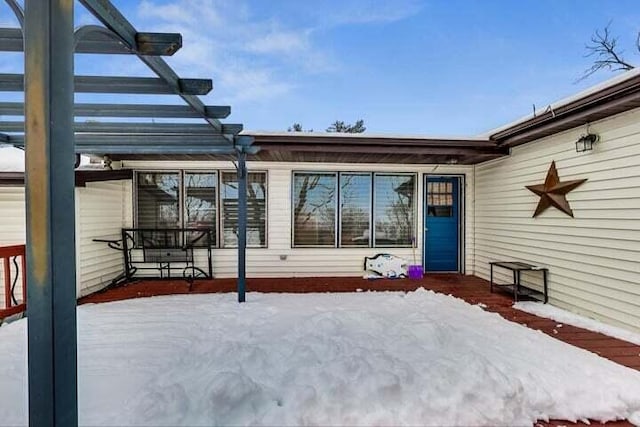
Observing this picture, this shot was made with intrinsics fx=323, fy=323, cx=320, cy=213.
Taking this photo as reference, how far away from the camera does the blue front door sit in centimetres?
665

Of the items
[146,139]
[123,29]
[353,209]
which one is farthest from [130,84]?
[353,209]

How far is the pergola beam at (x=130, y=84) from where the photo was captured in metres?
2.21

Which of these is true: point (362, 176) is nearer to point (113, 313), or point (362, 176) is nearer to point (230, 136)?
point (230, 136)

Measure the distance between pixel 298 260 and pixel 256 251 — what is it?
840 mm

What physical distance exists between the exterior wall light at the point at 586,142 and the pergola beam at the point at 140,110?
413 cm

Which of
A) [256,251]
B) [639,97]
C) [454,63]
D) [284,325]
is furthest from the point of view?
[454,63]

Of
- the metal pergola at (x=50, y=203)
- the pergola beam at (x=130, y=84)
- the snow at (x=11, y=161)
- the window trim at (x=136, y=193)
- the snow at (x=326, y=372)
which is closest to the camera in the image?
the metal pergola at (x=50, y=203)

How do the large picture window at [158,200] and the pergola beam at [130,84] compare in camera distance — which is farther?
the large picture window at [158,200]

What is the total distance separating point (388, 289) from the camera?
17.7ft

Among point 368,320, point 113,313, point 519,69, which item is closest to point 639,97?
point 368,320

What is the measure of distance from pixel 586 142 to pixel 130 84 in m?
4.82

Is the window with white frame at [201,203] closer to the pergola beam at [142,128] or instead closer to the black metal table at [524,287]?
the pergola beam at [142,128]

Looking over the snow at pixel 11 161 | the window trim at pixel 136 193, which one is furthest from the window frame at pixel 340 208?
the snow at pixel 11 161

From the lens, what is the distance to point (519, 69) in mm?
10867
